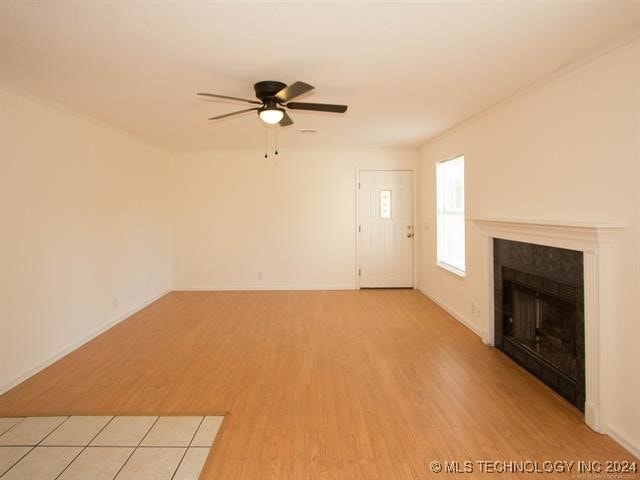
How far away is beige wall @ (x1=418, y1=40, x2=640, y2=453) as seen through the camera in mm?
2076

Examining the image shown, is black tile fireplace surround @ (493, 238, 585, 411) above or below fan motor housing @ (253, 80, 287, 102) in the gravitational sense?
below

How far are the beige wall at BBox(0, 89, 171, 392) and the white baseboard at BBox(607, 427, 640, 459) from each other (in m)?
4.26

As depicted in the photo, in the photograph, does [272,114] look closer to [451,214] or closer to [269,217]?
[451,214]

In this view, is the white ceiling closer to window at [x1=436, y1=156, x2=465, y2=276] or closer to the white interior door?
window at [x1=436, y1=156, x2=465, y2=276]

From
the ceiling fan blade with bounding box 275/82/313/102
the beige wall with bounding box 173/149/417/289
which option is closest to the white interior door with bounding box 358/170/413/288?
the beige wall with bounding box 173/149/417/289

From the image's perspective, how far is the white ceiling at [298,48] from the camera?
1.92 m

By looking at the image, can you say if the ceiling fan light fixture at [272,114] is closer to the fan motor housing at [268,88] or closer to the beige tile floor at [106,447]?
the fan motor housing at [268,88]

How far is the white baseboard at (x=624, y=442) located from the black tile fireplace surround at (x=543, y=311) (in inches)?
9.6

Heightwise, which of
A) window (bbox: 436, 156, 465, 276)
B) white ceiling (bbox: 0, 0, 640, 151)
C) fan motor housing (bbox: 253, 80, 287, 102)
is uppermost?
white ceiling (bbox: 0, 0, 640, 151)

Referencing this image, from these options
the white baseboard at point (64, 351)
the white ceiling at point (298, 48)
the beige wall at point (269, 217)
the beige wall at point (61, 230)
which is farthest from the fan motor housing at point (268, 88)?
the beige wall at point (269, 217)

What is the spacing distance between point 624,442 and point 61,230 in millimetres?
4676

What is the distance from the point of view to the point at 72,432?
228cm

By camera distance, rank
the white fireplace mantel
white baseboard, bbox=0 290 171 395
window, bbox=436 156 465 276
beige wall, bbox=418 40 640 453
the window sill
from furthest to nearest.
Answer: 1. window, bbox=436 156 465 276
2. the window sill
3. white baseboard, bbox=0 290 171 395
4. the white fireplace mantel
5. beige wall, bbox=418 40 640 453

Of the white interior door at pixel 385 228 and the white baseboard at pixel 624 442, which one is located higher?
the white interior door at pixel 385 228
